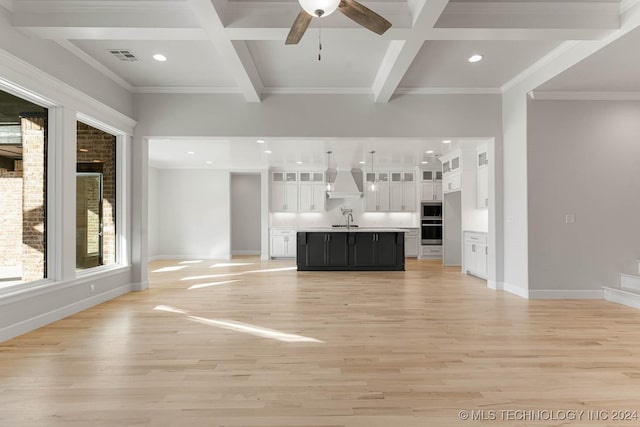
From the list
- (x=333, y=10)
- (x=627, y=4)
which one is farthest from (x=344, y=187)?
(x=333, y=10)

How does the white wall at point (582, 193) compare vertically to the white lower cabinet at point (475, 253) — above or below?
above

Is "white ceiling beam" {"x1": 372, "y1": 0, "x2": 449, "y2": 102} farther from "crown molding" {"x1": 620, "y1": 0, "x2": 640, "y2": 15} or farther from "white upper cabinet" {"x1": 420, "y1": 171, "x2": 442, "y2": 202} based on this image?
"white upper cabinet" {"x1": 420, "y1": 171, "x2": 442, "y2": 202}

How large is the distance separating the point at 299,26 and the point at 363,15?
18.8 inches

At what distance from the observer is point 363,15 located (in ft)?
8.16

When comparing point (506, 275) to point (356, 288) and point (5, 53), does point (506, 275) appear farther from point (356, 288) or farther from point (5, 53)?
point (5, 53)

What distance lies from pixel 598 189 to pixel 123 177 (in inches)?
273

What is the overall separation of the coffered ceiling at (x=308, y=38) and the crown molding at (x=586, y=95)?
0.50m

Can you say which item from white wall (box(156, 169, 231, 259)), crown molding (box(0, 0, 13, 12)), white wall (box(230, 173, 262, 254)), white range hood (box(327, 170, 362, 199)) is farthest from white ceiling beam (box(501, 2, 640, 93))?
white wall (box(230, 173, 262, 254))

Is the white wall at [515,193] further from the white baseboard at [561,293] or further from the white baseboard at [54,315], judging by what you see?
the white baseboard at [54,315]

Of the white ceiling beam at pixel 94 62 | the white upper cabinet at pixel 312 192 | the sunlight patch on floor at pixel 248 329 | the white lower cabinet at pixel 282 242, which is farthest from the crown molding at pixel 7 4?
the white upper cabinet at pixel 312 192

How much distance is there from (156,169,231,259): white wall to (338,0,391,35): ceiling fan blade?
8425 mm

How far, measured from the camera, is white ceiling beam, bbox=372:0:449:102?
2938mm

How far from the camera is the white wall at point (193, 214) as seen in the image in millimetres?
10305

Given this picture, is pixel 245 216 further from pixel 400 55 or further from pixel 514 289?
pixel 400 55
